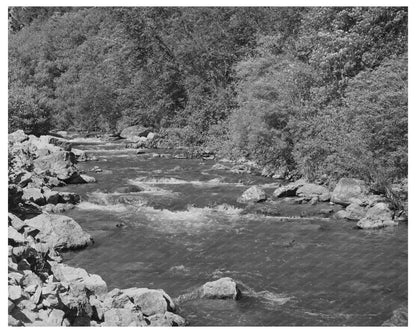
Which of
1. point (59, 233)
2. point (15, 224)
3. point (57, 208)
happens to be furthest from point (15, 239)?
point (57, 208)

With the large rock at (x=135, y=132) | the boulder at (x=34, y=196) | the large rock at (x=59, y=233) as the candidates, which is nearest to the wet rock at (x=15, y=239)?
the large rock at (x=59, y=233)

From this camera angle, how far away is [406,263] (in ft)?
54.2

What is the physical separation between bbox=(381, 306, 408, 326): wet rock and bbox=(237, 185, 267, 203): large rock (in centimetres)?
1256

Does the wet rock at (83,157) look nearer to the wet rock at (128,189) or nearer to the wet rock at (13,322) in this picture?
the wet rock at (128,189)

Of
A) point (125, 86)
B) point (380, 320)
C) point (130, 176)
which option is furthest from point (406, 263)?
point (125, 86)

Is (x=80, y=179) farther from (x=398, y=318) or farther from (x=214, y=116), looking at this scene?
(x=398, y=318)

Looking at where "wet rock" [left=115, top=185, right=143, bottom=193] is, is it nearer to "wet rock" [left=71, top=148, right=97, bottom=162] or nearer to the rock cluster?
the rock cluster

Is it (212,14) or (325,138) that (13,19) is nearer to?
(212,14)

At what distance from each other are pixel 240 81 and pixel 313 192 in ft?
52.6

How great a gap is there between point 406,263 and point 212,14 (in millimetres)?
36254

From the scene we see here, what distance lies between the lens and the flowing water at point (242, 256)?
13680 mm

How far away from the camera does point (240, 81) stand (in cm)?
3941

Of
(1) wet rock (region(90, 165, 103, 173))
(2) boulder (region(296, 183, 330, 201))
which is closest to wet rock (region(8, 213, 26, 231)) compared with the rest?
(2) boulder (region(296, 183, 330, 201))

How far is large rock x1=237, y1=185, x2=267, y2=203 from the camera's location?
82.6 feet
